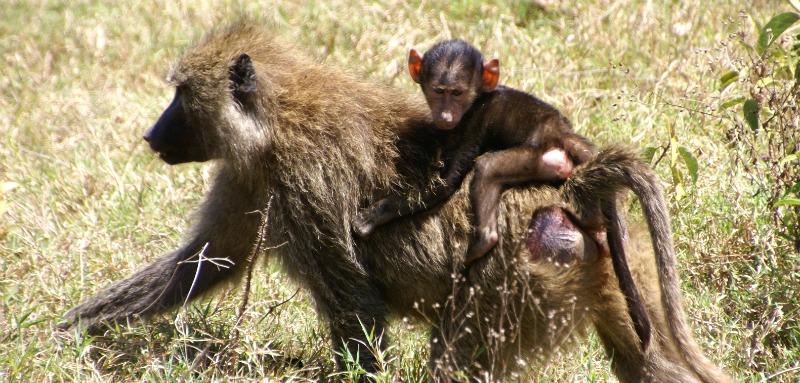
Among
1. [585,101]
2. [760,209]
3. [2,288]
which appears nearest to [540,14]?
[585,101]

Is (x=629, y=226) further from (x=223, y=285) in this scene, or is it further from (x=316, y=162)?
(x=223, y=285)

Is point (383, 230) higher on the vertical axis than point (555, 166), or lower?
lower

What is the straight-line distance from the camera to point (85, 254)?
480 centimetres

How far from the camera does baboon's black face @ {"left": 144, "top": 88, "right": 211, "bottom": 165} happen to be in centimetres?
383

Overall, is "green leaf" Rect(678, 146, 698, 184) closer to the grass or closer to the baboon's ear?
the grass

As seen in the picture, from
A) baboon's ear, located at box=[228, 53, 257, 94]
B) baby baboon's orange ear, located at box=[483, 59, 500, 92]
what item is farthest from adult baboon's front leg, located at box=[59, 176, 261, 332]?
baby baboon's orange ear, located at box=[483, 59, 500, 92]

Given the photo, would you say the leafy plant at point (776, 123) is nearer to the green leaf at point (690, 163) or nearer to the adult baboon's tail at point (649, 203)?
the green leaf at point (690, 163)

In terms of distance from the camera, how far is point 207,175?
5.41 metres

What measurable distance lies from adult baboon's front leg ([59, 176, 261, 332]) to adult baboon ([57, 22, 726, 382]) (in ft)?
0.10

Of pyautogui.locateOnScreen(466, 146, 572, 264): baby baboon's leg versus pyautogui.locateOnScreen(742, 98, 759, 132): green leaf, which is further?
pyautogui.locateOnScreen(742, 98, 759, 132): green leaf

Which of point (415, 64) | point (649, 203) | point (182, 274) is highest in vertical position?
point (415, 64)

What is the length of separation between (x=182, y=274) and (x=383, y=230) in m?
0.97

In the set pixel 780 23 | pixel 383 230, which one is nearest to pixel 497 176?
pixel 383 230

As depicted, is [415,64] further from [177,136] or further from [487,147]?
[177,136]
